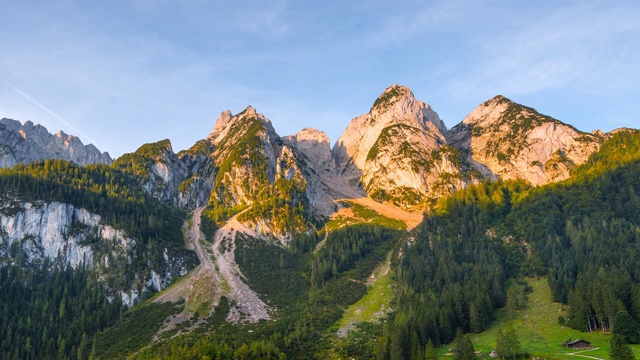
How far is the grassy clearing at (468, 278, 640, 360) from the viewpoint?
103 m

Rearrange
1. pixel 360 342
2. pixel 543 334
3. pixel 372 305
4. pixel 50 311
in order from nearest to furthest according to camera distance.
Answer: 1. pixel 543 334
2. pixel 360 342
3. pixel 50 311
4. pixel 372 305

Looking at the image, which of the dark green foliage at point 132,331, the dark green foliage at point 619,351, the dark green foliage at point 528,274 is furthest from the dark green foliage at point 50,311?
the dark green foliage at point 619,351

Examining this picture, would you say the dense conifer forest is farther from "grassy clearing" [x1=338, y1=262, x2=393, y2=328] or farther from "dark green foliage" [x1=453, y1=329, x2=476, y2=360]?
"grassy clearing" [x1=338, y1=262, x2=393, y2=328]

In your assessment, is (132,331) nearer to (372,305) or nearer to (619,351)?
(372,305)

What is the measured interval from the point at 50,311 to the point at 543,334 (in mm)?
173897

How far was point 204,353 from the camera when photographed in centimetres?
11769

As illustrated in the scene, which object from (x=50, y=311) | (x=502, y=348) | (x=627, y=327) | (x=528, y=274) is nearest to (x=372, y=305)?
(x=528, y=274)

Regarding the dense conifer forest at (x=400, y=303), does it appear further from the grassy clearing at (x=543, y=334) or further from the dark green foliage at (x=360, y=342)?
the grassy clearing at (x=543, y=334)

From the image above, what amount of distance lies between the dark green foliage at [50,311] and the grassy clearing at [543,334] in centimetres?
12725

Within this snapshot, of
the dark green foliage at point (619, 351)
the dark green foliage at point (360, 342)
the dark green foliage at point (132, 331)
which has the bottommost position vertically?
the dark green foliage at point (360, 342)

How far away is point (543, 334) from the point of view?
120875 mm

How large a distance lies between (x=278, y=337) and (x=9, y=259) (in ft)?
450

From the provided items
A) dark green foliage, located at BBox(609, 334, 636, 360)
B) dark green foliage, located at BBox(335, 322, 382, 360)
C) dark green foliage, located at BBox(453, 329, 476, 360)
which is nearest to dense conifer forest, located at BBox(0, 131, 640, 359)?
dark green foliage, located at BBox(335, 322, 382, 360)

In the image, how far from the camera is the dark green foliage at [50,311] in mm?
150375
